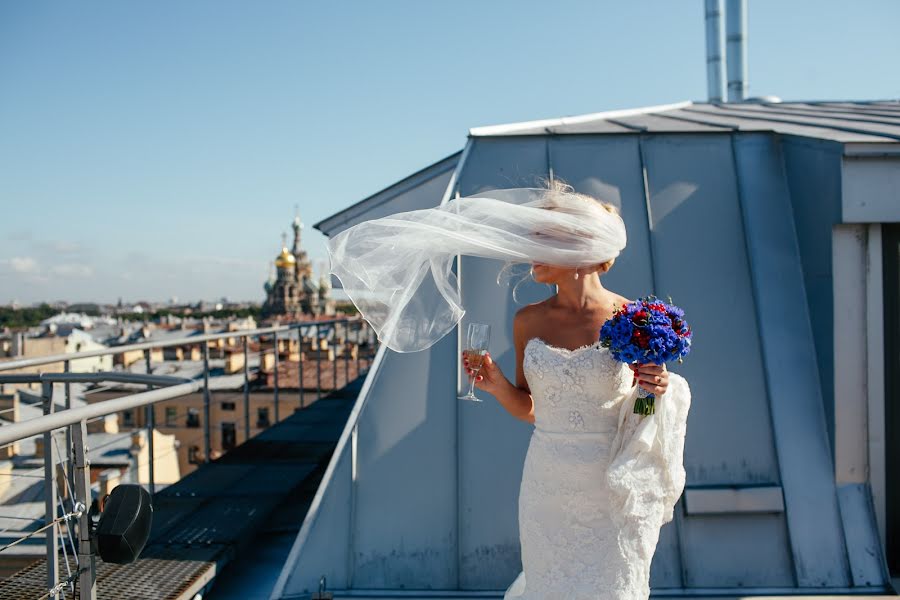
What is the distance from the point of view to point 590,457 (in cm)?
243

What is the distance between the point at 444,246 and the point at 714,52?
13147 mm

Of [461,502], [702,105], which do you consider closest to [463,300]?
[461,502]

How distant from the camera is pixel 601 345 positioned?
2.35 m

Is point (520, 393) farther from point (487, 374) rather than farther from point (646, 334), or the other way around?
point (646, 334)

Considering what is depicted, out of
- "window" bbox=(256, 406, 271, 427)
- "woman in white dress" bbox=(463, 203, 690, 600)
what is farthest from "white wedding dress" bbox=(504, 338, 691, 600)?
"window" bbox=(256, 406, 271, 427)

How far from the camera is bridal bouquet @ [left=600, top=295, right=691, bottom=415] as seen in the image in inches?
85.8

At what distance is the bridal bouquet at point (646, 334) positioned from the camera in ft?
7.15

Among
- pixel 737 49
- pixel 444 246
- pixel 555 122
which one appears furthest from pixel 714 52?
pixel 444 246

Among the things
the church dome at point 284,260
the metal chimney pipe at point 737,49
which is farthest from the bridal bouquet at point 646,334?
the church dome at point 284,260

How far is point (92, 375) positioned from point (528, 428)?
232 centimetres

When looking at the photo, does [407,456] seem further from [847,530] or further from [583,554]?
[847,530]

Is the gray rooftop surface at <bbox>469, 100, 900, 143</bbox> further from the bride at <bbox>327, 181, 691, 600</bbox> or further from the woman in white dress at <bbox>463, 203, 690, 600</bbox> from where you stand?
the woman in white dress at <bbox>463, 203, 690, 600</bbox>

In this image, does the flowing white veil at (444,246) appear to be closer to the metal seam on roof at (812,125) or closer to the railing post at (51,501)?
the railing post at (51,501)

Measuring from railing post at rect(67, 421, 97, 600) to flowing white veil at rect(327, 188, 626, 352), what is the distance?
1.14 metres
